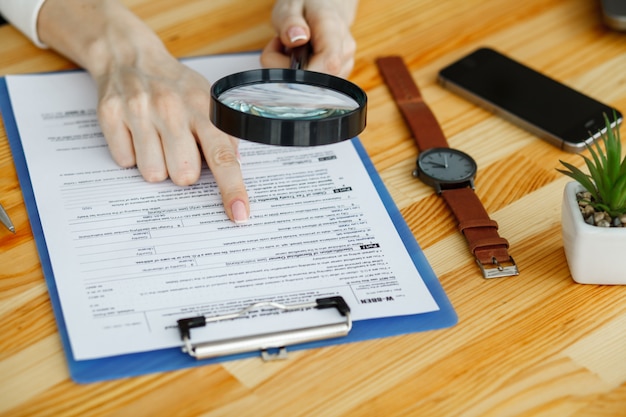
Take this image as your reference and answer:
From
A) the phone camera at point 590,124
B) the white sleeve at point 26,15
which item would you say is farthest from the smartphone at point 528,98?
the white sleeve at point 26,15

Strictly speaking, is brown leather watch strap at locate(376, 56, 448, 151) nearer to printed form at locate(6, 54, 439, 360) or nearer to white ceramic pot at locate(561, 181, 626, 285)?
printed form at locate(6, 54, 439, 360)

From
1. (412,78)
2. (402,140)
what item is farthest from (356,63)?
A: (402,140)

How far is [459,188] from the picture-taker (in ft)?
3.48

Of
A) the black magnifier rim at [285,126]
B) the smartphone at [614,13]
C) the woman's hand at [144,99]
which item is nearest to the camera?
the black magnifier rim at [285,126]

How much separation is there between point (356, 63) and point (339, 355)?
621mm

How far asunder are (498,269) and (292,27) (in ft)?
1.55

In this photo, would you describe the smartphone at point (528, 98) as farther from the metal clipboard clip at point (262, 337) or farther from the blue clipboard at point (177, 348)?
the metal clipboard clip at point (262, 337)

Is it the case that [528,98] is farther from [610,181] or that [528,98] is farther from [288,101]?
Answer: [288,101]

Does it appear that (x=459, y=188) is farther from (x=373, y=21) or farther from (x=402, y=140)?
(x=373, y=21)

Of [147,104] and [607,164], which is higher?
[607,164]

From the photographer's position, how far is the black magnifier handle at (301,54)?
1164 mm

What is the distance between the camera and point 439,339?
86cm

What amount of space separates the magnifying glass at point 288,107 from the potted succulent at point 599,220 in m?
0.27

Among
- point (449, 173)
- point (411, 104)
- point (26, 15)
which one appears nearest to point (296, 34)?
point (411, 104)
